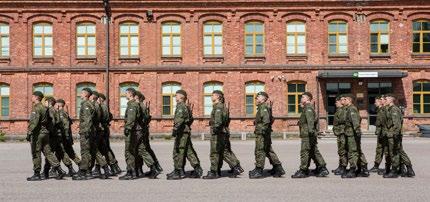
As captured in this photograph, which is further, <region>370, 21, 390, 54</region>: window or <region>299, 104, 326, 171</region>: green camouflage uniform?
<region>370, 21, 390, 54</region>: window

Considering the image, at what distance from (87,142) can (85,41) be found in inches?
772

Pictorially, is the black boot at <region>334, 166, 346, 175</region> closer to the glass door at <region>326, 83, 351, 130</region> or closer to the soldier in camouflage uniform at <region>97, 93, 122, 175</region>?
the soldier in camouflage uniform at <region>97, 93, 122, 175</region>

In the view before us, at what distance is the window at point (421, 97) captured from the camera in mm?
31094

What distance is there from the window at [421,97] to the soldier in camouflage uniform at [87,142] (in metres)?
22.6

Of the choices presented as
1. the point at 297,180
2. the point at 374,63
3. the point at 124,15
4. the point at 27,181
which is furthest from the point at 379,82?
the point at 27,181

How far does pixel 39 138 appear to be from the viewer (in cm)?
1238

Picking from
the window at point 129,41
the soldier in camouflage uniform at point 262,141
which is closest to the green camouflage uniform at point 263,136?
the soldier in camouflage uniform at point 262,141

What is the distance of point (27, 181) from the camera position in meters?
12.1

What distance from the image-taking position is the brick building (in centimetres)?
3092

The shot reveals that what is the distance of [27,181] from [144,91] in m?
19.0

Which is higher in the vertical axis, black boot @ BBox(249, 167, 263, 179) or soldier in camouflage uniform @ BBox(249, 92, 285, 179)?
soldier in camouflage uniform @ BBox(249, 92, 285, 179)

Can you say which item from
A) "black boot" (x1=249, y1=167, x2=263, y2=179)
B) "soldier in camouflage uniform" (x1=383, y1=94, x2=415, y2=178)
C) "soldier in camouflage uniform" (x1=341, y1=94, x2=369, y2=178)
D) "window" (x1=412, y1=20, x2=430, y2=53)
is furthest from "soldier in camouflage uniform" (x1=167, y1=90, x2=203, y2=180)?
"window" (x1=412, y1=20, x2=430, y2=53)

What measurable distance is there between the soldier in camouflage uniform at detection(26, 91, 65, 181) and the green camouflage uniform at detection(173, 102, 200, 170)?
2.53m

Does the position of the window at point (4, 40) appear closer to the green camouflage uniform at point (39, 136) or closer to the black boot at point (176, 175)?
the green camouflage uniform at point (39, 136)
